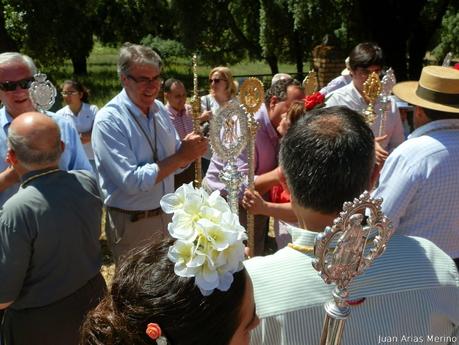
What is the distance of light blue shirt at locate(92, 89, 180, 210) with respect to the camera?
115 inches

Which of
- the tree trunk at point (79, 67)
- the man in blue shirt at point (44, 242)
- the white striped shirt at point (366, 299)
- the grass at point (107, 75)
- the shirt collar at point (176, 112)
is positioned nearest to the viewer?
the white striped shirt at point (366, 299)

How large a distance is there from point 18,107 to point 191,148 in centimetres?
115

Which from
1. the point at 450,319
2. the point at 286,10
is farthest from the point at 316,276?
the point at 286,10

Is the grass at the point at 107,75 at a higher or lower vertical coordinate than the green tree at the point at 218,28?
lower

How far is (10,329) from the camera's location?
2.38 metres

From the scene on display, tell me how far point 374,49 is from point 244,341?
319cm

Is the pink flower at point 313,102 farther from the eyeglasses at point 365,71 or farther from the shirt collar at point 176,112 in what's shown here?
the shirt collar at point 176,112

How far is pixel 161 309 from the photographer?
1135 mm

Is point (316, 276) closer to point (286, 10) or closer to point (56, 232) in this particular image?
point (56, 232)

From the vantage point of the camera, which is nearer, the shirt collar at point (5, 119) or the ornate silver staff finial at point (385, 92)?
the shirt collar at point (5, 119)

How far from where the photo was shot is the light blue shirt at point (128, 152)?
291 cm

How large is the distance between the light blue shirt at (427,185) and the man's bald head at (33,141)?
5.11ft

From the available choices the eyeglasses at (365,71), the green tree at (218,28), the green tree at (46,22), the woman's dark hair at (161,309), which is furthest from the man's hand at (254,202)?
the green tree at (46,22)

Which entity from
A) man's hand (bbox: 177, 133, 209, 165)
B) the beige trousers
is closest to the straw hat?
man's hand (bbox: 177, 133, 209, 165)
